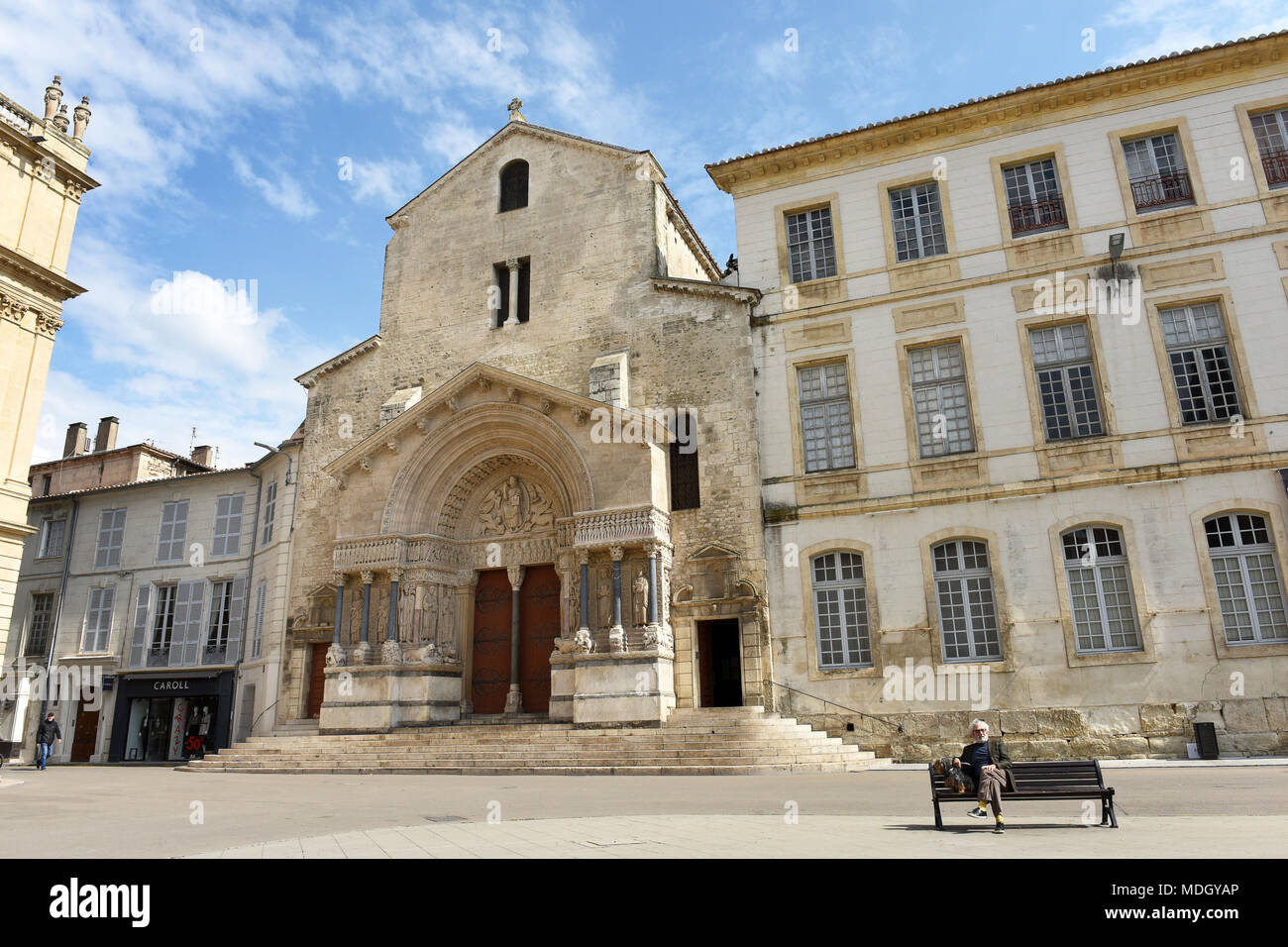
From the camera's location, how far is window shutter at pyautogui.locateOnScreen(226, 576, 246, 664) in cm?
2388

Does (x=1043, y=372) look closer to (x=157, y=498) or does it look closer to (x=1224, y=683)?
(x=1224, y=683)

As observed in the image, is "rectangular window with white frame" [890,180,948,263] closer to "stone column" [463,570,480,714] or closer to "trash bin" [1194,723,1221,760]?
"trash bin" [1194,723,1221,760]

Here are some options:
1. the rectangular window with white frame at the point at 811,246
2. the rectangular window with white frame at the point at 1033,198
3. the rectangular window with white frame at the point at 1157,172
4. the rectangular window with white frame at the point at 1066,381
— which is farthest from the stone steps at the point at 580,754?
the rectangular window with white frame at the point at 1157,172

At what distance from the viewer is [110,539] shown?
27.0 m

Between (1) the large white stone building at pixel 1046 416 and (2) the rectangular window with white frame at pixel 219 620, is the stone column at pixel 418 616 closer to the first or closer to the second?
(1) the large white stone building at pixel 1046 416

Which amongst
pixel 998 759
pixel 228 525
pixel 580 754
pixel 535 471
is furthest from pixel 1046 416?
pixel 228 525

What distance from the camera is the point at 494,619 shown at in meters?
19.4

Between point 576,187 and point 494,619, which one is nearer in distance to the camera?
point 494,619

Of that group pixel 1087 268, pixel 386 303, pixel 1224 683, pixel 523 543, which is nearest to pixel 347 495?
pixel 523 543

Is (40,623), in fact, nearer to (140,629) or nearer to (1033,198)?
(140,629)

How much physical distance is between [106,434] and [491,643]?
67.5 feet

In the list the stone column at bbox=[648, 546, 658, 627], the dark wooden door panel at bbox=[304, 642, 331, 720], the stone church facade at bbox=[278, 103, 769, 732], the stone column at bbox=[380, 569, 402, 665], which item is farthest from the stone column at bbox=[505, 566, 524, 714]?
the dark wooden door panel at bbox=[304, 642, 331, 720]
